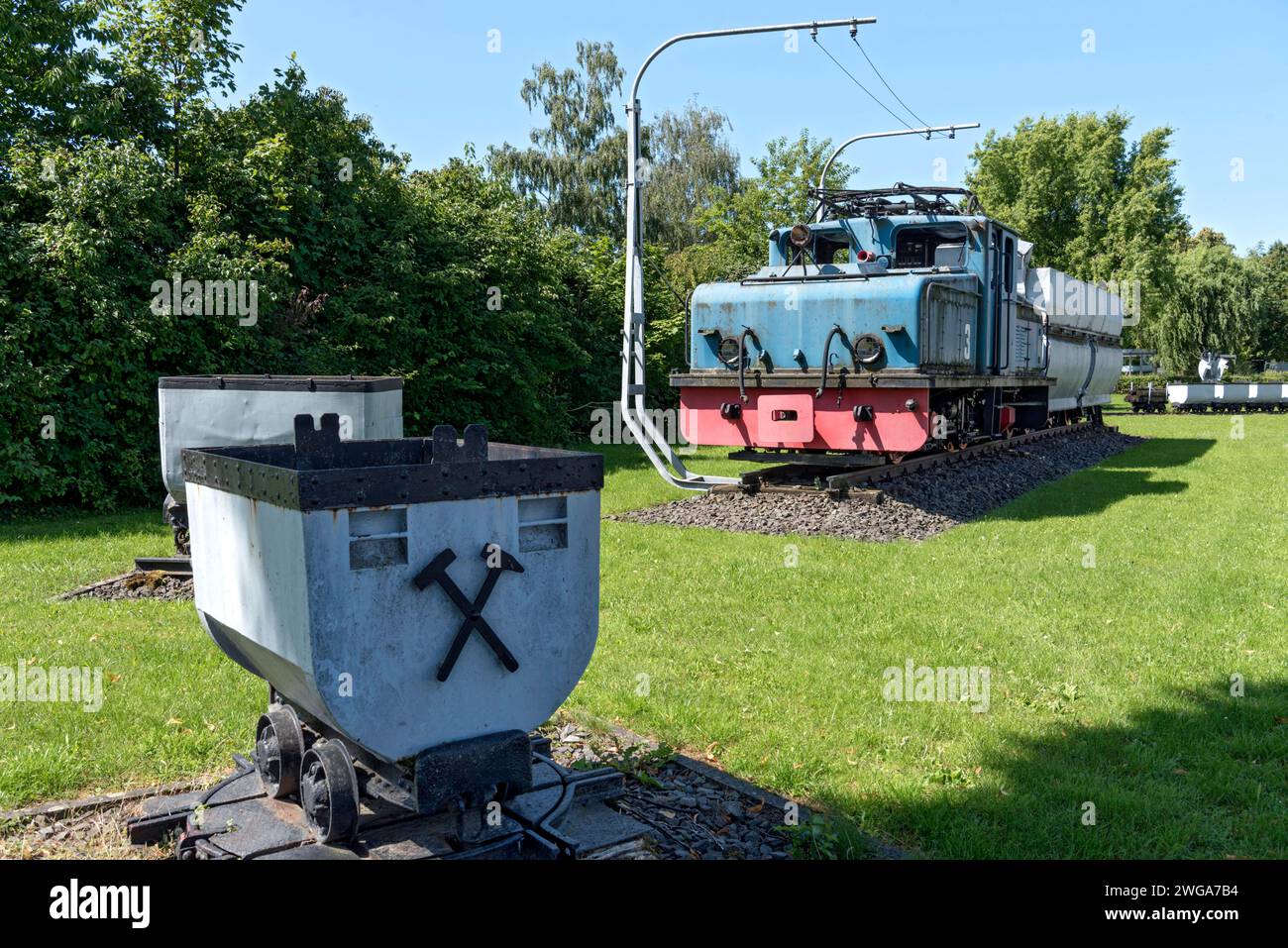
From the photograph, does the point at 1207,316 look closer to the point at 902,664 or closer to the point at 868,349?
the point at 868,349

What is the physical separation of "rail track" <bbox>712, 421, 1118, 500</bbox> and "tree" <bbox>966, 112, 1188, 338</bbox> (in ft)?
121

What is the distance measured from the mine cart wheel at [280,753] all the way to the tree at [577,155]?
34.7 m

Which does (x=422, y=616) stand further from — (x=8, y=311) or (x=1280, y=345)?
(x=1280, y=345)

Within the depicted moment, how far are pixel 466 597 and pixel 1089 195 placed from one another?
51239 millimetres

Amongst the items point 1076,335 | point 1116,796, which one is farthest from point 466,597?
point 1076,335

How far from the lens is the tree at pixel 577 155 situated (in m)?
37.5

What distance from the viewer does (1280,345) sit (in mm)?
61094

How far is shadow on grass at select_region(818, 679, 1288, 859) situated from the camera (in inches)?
154

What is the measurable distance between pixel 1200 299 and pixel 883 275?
49.9 metres

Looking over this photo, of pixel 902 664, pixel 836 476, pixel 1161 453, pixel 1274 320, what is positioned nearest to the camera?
pixel 902 664

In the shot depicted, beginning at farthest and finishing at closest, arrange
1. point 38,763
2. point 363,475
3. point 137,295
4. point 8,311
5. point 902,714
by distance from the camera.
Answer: point 137,295
point 8,311
point 902,714
point 38,763
point 363,475

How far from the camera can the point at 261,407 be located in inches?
281

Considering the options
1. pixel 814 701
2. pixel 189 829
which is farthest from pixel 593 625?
pixel 814 701

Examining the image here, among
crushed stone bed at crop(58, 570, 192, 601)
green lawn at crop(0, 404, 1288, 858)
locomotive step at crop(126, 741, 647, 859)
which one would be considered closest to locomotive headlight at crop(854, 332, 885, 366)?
green lawn at crop(0, 404, 1288, 858)
